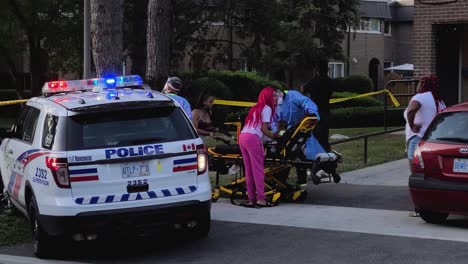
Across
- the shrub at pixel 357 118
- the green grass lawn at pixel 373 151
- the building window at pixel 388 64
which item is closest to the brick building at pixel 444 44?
the green grass lawn at pixel 373 151

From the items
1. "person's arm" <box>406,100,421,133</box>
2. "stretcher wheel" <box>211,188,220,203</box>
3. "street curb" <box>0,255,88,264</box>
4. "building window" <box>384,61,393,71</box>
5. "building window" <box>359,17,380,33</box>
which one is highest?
"building window" <box>359,17,380,33</box>

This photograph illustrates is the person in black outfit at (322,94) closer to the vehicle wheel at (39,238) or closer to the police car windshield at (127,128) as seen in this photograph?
the police car windshield at (127,128)

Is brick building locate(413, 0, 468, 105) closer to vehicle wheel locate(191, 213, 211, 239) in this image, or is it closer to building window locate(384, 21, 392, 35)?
vehicle wheel locate(191, 213, 211, 239)

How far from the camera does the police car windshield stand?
7.21 meters

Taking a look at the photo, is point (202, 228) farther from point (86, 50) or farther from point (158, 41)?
point (86, 50)

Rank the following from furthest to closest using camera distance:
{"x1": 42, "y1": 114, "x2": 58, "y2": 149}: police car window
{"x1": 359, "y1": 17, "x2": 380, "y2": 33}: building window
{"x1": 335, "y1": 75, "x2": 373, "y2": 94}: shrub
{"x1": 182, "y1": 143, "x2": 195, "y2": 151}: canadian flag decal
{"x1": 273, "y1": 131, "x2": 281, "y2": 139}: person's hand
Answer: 1. {"x1": 359, "y1": 17, "x2": 380, "y2": 33}: building window
2. {"x1": 335, "y1": 75, "x2": 373, "y2": 94}: shrub
3. {"x1": 273, "y1": 131, "x2": 281, "y2": 139}: person's hand
4. {"x1": 182, "y1": 143, "x2": 195, "y2": 151}: canadian flag decal
5. {"x1": 42, "y1": 114, "x2": 58, "y2": 149}: police car window

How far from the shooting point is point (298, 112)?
35.6ft

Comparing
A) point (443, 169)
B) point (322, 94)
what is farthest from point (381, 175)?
point (443, 169)

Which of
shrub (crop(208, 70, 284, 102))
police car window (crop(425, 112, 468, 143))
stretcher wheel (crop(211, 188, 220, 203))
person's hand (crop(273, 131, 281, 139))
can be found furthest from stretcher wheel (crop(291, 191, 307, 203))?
shrub (crop(208, 70, 284, 102))

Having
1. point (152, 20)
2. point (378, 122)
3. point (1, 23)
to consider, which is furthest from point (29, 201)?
point (1, 23)

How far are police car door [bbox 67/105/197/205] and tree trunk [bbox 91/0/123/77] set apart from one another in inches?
163

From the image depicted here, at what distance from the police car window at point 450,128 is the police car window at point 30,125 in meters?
4.46

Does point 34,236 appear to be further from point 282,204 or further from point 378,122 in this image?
point 378,122

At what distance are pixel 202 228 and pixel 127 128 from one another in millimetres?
1487
